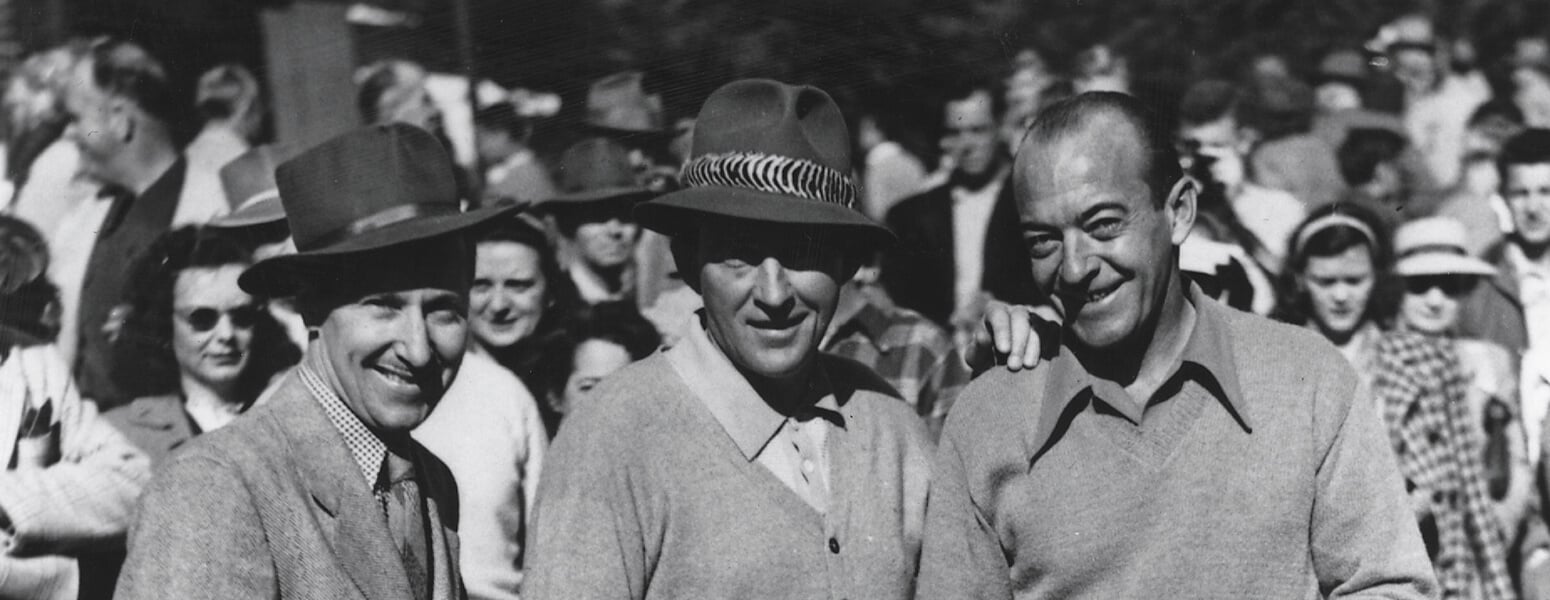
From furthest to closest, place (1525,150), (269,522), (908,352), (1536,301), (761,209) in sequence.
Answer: (1525,150)
(1536,301)
(908,352)
(761,209)
(269,522)

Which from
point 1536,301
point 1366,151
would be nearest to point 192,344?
→ point 1366,151

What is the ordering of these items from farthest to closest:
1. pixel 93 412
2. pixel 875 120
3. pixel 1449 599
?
pixel 875 120 → pixel 1449 599 → pixel 93 412

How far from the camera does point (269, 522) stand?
112 inches

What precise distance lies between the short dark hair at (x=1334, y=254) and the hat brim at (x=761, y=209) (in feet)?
7.59

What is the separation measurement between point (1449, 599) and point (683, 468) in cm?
296

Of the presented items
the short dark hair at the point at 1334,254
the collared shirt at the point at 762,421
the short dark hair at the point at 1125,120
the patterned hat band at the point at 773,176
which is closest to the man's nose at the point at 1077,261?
the short dark hair at the point at 1125,120

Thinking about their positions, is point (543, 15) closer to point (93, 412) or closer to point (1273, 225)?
point (93, 412)

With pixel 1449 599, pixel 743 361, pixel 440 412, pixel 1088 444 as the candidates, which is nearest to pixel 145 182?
pixel 440 412

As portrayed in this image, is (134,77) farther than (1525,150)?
No

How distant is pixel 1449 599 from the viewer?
15.4ft

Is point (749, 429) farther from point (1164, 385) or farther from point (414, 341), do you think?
point (1164, 385)

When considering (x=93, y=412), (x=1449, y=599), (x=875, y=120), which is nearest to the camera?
(x=93, y=412)

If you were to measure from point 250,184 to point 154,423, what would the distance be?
0.78m

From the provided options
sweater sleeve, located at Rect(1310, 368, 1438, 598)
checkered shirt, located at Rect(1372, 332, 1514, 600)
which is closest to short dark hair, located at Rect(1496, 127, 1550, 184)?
checkered shirt, located at Rect(1372, 332, 1514, 600)
